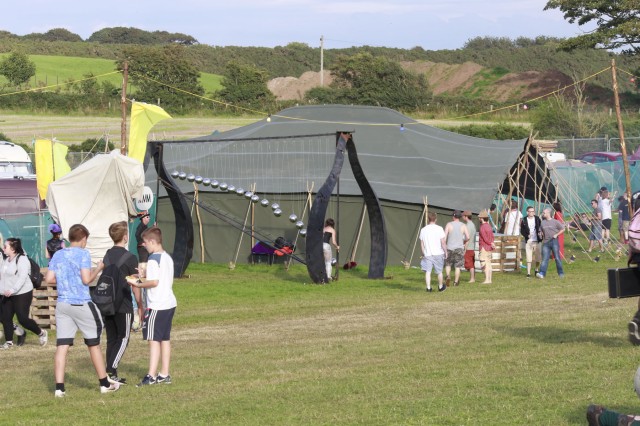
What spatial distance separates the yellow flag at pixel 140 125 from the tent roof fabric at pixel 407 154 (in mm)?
4104

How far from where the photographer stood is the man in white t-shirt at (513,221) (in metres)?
28.3

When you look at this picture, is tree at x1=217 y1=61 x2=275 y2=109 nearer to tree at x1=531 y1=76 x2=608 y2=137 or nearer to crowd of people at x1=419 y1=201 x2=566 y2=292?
tree at x1=531 y1=76 x2=608 y2=137

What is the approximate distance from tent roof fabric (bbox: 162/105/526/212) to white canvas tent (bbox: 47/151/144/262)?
8.23 meters

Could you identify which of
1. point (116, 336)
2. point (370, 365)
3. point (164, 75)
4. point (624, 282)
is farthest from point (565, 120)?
point (116, 336)

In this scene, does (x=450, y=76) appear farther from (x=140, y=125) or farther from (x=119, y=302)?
(x=119, y=302)

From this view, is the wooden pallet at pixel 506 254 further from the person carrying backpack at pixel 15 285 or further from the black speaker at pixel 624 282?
the black speaker at pixel 624 282

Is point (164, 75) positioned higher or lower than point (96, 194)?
higher

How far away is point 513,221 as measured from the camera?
93.4 ft

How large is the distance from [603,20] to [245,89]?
24130 millimetres

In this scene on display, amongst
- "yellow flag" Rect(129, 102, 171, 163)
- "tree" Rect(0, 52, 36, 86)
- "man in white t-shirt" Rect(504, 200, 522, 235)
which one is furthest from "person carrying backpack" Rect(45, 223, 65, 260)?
"tree" Rect(0, 52, 36, 86)

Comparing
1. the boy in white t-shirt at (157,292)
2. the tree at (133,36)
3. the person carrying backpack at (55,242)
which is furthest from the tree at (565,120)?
the tree at (133,36)

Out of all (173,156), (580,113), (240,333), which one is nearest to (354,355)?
(240,333)

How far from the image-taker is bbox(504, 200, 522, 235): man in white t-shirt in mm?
28281

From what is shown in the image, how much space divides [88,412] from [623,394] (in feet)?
16.7
